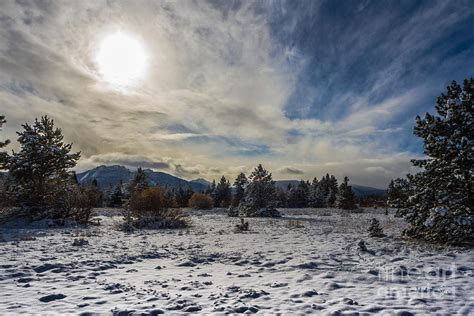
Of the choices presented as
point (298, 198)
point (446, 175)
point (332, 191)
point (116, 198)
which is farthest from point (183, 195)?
point (446, 175)

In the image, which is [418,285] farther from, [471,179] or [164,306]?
[471,179]

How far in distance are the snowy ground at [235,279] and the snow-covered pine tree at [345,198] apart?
43.2 meters

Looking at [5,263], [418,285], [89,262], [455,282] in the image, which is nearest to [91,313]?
[89,262]

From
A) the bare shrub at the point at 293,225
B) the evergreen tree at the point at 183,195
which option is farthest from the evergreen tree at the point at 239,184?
the bare shrub at the point at 293,225

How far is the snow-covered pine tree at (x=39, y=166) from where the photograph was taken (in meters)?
19.2

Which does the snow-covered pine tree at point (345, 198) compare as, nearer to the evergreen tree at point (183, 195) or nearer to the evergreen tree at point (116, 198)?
the evergreen tree at point (183, 195)

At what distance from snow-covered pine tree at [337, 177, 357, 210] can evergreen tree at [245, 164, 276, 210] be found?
22336mm

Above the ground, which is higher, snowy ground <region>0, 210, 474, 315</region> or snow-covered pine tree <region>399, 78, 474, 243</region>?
snow-covered pine tree <region>399, 78, 474, 243</region>

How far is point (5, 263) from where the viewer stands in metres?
7.41

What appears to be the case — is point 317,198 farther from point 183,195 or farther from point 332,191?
point 183,195

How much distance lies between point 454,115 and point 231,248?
10564mm

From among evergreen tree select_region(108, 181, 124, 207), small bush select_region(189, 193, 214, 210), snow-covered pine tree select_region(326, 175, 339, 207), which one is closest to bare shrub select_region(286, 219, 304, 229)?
small bush select_region(189, 193, 214, 210)

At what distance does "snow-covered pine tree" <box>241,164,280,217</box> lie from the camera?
33.5 meters

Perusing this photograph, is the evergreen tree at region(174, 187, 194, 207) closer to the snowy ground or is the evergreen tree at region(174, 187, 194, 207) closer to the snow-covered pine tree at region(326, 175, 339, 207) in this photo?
the snow-covered pine tree at region(326, 175, 339, 207)
